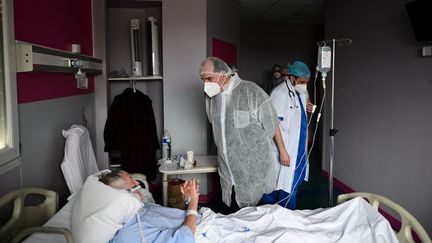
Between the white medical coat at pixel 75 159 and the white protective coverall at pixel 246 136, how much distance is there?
0.92 metres

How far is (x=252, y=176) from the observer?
2.40m

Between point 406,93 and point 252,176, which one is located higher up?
point 406,93

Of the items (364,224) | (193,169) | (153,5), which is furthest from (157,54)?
(364,224)

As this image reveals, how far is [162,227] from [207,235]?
0.75 feet

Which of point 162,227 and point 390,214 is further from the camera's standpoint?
point 390,214

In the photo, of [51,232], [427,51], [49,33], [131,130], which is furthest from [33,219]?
[427,51]

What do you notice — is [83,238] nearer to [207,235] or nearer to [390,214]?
[207,235]

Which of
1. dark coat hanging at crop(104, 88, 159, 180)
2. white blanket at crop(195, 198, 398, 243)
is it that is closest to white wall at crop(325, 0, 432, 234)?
white blanket at crop(195, 198, 398, 243)

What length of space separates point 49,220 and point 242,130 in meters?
1.25

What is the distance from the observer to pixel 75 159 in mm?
2248

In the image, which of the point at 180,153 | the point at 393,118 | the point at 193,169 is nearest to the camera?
the point at 193,169

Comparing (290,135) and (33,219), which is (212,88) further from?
(33,219)

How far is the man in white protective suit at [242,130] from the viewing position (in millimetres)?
2346

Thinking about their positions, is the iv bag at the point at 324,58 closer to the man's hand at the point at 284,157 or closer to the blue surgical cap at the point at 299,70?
the blue surgical cap at the point at 299,70
